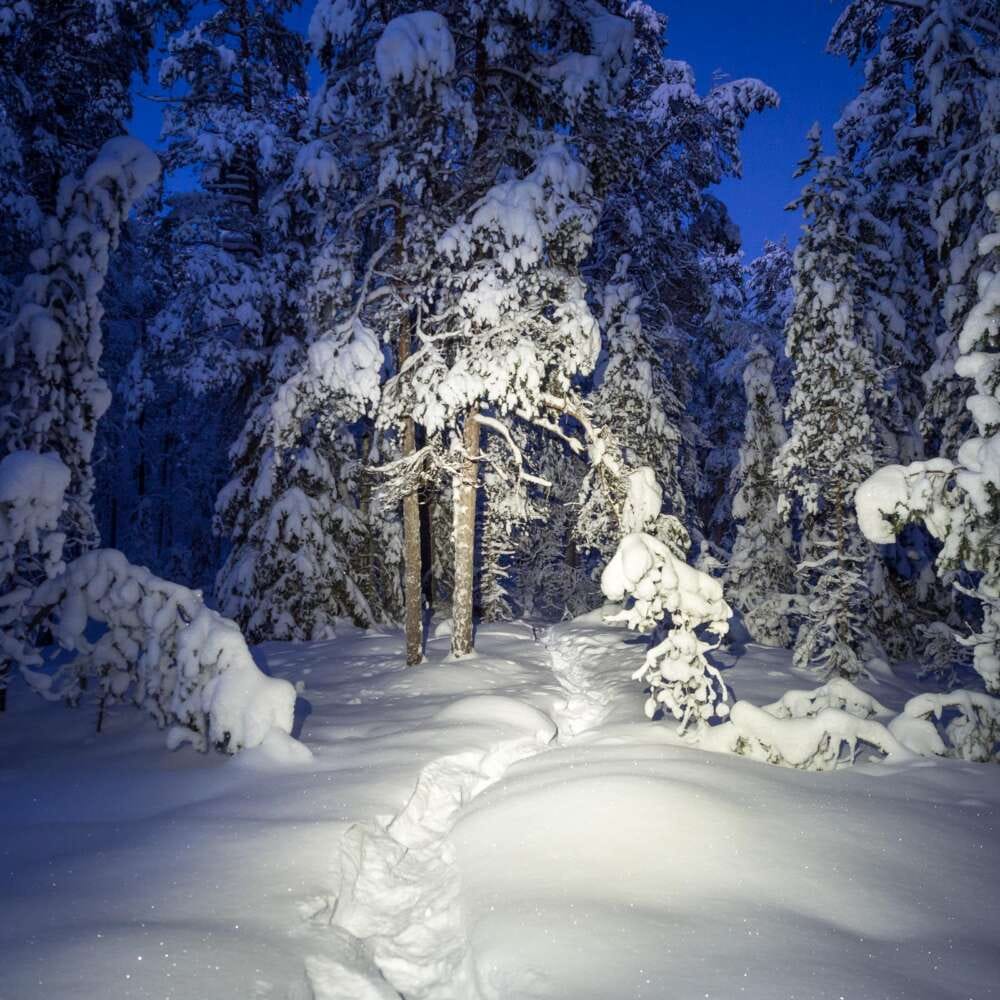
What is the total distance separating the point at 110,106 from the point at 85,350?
9.26 m

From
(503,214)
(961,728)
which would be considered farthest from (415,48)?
(961,728)

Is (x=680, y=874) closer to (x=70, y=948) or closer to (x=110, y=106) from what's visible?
(x=70, y=948)

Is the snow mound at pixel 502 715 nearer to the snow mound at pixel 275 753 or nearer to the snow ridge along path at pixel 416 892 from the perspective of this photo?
the snow ridge along path at pixel 416 892

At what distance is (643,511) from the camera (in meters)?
9.61

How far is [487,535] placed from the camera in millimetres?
20359

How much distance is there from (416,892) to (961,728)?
5944 millimetres

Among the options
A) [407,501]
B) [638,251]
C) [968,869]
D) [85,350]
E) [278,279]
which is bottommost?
[968,869]

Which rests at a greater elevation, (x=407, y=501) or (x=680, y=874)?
(x=407, y=501)

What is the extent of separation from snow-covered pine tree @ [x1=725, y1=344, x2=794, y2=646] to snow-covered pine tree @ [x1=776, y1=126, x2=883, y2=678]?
12.4ft

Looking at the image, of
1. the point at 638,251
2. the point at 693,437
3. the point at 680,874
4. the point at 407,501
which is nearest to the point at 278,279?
the point at 407,501

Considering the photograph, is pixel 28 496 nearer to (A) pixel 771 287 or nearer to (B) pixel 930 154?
(B) pixel 930 154

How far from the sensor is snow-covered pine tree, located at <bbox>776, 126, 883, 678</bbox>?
12781 millimetres

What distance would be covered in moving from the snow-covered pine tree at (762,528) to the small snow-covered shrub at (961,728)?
10.4 m

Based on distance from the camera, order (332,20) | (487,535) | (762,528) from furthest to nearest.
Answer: (487,535)
(762,528)
(332,20)
